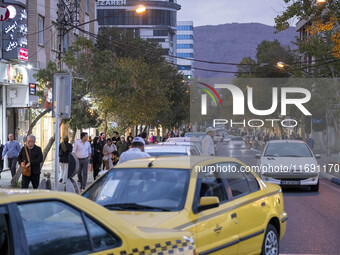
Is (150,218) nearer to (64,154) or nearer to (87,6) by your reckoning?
(64,154)

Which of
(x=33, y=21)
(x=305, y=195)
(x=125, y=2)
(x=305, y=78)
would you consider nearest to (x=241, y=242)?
(x=305, y=195)

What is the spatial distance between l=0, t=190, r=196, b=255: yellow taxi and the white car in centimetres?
1673

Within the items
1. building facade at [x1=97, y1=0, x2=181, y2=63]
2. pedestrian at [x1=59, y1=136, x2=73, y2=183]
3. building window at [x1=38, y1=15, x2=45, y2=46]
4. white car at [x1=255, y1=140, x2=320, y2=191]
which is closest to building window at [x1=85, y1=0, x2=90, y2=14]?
building window at [x1=38, y1=15, x2=45, y2=46]

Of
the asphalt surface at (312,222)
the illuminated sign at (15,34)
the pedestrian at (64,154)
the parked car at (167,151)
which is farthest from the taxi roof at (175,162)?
the illuminated sign at (15,34)

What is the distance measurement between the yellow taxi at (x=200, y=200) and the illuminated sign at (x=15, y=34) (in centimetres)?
2054

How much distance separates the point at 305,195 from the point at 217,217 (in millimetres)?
13498

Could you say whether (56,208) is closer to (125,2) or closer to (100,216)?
(100,216)

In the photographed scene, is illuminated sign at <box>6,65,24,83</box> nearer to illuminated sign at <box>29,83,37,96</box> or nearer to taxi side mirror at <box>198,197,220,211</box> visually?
illuminated sign at <box>29,83,37,96</box>

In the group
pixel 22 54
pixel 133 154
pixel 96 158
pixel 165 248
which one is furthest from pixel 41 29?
pixel 165 248

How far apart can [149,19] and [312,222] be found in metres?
130

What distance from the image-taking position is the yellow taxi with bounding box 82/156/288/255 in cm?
763

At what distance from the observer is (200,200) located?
Result: 7719mm

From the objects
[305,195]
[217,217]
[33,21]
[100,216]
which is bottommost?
[305,195]

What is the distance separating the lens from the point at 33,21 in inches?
1359
